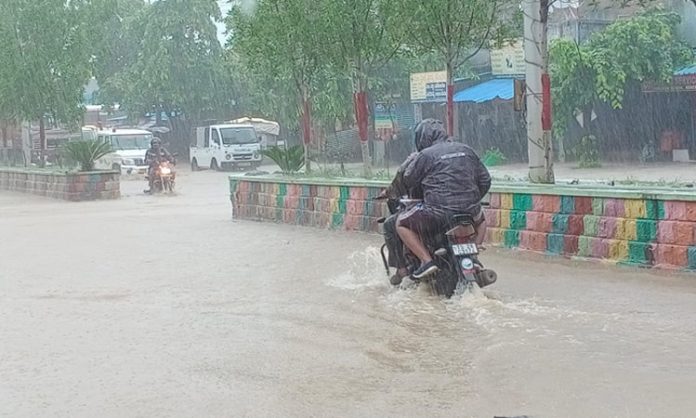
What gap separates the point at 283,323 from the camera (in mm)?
7645

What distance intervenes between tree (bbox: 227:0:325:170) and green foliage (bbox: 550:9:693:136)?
484 inches

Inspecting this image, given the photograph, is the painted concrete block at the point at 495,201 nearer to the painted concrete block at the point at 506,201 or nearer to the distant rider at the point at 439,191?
the painted concrete block at the point at 506,201

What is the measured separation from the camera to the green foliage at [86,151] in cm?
2428

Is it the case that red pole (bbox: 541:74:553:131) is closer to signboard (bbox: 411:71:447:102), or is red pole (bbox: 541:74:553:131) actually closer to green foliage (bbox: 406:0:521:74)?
green foliage (bbox: 406:0:521:74)

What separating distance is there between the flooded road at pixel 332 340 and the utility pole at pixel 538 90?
4.58 ft

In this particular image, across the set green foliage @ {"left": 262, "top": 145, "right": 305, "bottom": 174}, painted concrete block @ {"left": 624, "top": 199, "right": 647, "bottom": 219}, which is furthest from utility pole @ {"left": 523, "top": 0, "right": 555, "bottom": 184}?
green foliage @ {"left": 262, "top": 145, "right": 305, "bottom": 174}

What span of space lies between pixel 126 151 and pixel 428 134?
30.6 m

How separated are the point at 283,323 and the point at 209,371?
1.51 metres

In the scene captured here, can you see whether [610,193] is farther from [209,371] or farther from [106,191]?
[106,191]

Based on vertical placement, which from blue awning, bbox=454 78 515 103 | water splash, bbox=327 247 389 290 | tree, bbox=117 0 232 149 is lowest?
water splash, bbox=327 247 389 290

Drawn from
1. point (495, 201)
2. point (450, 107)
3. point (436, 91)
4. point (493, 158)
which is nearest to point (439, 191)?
point (495, 201)

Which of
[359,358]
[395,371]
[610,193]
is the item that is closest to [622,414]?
[395,371]

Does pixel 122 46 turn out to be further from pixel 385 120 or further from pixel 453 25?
pixel 453 25

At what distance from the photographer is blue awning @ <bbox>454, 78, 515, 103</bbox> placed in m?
30.8
